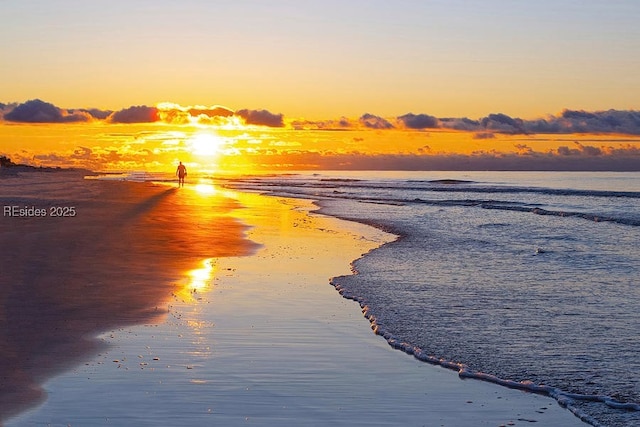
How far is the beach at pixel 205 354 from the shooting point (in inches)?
299

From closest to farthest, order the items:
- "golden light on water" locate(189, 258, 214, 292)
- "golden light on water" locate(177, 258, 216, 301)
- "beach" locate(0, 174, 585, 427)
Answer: "beach" locate(0, 174, 585, 427) → "golden light on water" locate(177, 258, 216, 301) → "golden light on water" locate(189, 258, 214, 292)

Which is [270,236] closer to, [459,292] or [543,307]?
[459,292]

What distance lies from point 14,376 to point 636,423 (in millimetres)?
6814

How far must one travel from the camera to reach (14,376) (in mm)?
8250

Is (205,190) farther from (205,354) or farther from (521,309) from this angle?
(205,354)

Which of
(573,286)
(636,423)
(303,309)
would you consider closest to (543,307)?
(573,286)

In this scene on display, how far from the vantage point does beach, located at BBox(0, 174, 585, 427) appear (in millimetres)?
7582
